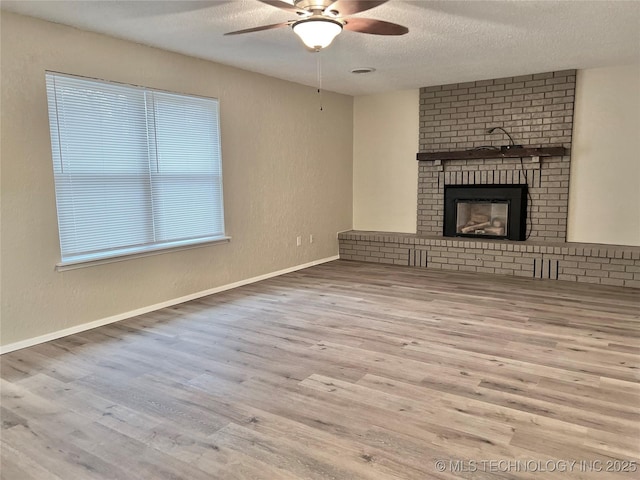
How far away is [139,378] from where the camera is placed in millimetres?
2877

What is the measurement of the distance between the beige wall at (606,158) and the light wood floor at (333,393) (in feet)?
4.74

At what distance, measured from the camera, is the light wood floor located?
2016mm

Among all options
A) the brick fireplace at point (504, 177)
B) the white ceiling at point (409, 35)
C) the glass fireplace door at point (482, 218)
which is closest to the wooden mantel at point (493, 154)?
the brick fireplace at point (504, 177)

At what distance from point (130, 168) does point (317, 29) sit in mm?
2231

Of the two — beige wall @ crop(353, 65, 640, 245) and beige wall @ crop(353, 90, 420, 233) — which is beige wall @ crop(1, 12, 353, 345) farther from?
beige wall @ crop(353, 65, 640, 245)

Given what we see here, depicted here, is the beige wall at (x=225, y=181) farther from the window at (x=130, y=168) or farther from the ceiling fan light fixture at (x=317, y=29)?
the ceiling fan light fixture at (x=317, y=29)

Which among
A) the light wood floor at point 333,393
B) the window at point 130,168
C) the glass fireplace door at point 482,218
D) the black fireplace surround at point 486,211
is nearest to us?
the light wood floor at point 333,393

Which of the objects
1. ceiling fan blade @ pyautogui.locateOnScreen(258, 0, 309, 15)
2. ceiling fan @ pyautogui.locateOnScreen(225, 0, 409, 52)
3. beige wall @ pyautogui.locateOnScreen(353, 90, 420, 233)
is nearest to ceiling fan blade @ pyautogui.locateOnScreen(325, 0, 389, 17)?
ceiling fan @ pyautogui.locateOnScreen(225, 0, 409, 52)

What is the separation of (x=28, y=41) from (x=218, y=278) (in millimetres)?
2689

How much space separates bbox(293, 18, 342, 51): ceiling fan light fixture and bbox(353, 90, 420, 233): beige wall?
4083 millimetres

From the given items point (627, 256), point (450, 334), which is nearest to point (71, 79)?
point (450, 334)

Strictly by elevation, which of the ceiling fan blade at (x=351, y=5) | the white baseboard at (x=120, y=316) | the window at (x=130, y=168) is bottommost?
the white baseboard at (x=120, y=316)

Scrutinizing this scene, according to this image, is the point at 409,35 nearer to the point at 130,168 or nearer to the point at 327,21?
the point at 327,21

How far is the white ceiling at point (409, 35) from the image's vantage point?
10.5ft
